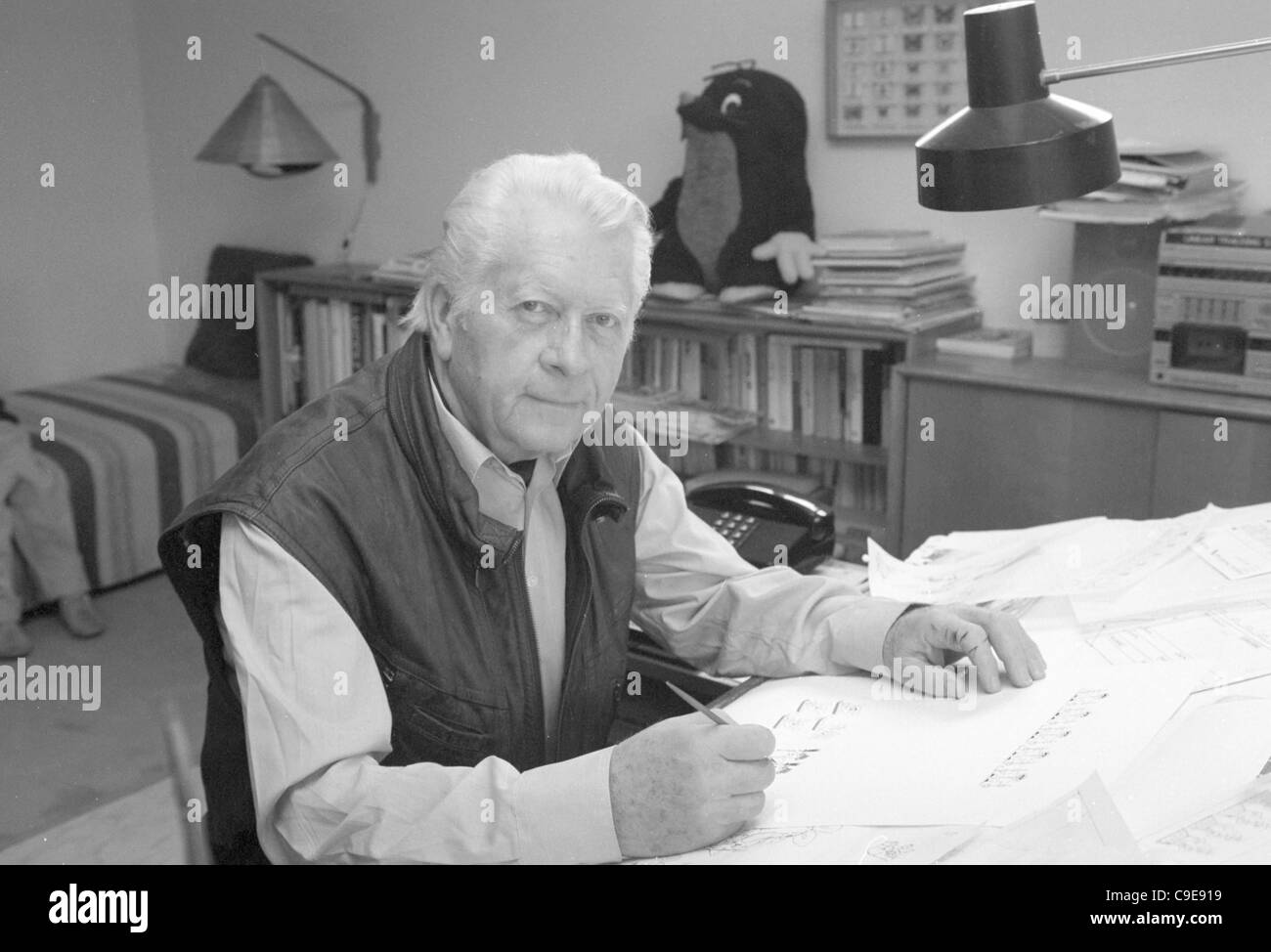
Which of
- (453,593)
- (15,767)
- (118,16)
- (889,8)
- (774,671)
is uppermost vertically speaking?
(118,16)

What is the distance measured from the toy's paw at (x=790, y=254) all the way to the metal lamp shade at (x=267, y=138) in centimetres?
151

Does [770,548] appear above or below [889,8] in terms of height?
below

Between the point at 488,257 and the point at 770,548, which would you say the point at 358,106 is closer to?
the point at 770,548

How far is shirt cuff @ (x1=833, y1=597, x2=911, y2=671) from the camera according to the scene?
1.32 meters

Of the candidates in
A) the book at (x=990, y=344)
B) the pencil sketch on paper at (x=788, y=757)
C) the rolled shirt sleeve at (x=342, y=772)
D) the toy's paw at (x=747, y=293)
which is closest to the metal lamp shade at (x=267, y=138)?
the toy's paw at (x=747, y=293)

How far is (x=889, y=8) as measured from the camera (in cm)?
286

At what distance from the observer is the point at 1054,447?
8.05ft

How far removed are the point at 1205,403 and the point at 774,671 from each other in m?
1.28

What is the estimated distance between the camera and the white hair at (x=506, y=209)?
1250mm

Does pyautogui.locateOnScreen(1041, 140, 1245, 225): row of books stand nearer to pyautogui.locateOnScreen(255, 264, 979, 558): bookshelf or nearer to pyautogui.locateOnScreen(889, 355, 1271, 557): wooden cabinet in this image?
pyautogui.locateOnScreen(889, 355, 1271, 557): wooden cabinet

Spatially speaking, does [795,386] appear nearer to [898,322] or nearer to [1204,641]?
[898,322]

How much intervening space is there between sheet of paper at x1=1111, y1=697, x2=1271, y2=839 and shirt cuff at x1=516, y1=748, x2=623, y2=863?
40cm
